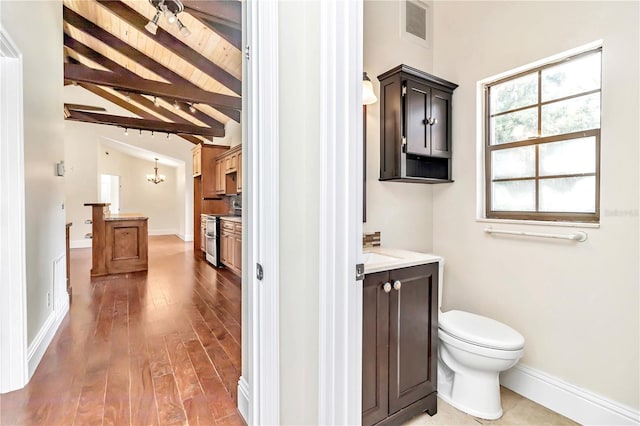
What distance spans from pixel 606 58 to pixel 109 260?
18.9 ft

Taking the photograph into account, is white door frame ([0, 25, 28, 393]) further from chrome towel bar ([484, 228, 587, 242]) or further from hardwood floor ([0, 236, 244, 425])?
chrome towel bar ([484, 228, 587, 242])

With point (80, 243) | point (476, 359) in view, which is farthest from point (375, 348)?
→ point (80, 243)

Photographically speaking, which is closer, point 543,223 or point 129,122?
point 543,223

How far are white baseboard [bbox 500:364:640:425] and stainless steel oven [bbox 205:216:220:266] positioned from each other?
4.51 meters

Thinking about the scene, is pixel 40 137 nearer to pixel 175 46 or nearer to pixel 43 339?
pixel 43 339

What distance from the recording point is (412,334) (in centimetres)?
159

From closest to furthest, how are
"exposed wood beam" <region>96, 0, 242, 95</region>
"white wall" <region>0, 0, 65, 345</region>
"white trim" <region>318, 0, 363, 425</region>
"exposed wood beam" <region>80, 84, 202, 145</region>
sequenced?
"white trim" <region>318, 0, 363, 425</region> < "white wall" <region>0, 0, 65, 345</region> < "exposed wood beam" <region>96, 0, 242, 95</region> < "exposed wood beam" <region>80, 84, 202, 145</region>

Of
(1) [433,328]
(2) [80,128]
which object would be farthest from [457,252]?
(2) [80,128]

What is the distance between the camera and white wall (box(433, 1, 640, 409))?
1.50m

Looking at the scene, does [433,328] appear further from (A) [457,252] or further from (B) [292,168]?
(B) [292,168]

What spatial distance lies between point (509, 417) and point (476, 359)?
0.41 metres

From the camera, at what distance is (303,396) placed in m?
1.08

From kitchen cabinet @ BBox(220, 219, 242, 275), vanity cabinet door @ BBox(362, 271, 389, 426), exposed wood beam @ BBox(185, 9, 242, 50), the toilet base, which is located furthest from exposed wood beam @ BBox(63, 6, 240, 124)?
the toilet base

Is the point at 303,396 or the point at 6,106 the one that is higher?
the point at 6,106
